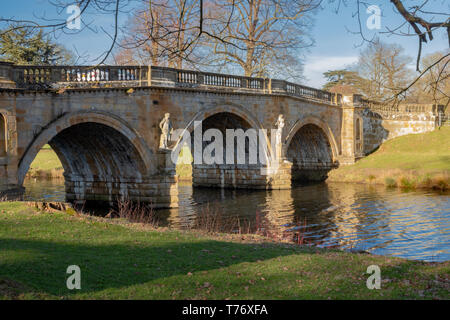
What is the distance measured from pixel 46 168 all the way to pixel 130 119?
24.1 m

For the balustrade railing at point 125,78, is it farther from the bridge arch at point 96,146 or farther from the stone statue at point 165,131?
the stone statue at point 165,131

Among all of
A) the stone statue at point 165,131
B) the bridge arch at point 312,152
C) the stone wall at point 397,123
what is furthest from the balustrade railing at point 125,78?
the stone wall at point 397,123

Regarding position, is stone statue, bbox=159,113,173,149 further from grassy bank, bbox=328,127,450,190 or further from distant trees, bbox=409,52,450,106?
grassy bank, bbox=328,127,450,190

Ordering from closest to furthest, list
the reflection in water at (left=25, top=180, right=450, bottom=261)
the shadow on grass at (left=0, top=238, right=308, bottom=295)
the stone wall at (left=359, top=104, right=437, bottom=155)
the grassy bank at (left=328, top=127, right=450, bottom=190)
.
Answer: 1. the shadow on grass at (left=0, top=238, right=308, bottom=295)
2. the reflection in water at (left=25, top=180, right=450, bottom=261)
3. the grassy bank at (left=328, top=127, right=450, bottom=190)
4. the stone wall at (left=359, top=104, right=437, bottom=155)

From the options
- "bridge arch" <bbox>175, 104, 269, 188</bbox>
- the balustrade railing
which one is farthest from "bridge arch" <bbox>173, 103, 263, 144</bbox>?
the balustrade railing

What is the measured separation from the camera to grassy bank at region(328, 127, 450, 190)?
29.4 meters

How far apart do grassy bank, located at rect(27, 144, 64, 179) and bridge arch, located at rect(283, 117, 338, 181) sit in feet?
65.1

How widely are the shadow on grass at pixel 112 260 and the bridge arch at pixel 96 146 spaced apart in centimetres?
1018

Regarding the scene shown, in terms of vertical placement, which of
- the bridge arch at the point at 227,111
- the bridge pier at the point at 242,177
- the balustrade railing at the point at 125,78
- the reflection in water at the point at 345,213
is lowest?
the reflection in water at the point at 345,213

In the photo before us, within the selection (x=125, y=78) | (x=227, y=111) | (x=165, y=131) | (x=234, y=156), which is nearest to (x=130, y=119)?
(x=165, y=131)

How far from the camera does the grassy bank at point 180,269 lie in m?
6.46
